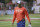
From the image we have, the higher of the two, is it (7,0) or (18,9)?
(7,0)

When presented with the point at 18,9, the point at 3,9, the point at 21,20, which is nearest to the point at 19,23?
the point at 21,20

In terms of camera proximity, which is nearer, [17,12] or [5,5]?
[17,12]

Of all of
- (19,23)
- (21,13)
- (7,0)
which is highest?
(7,0)

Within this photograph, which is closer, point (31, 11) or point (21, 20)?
point (21, 20)

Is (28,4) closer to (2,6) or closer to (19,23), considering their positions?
(2,6)

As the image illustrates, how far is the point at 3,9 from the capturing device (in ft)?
78.1

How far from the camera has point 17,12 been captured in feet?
15.5

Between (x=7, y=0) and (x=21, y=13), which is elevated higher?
(x=7, y=0)

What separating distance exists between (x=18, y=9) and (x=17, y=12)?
0.11m

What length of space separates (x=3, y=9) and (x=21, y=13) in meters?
19.3

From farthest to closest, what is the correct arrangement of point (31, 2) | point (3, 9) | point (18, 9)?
point (31, 2)
point (3, 9)
point (18, 9)

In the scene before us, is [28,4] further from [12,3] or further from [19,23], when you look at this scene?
[19,23]

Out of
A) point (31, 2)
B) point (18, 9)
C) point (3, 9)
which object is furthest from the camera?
point (31, 2)

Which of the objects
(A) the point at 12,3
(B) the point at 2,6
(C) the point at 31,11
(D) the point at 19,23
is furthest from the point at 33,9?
(D) the point at 19,23
